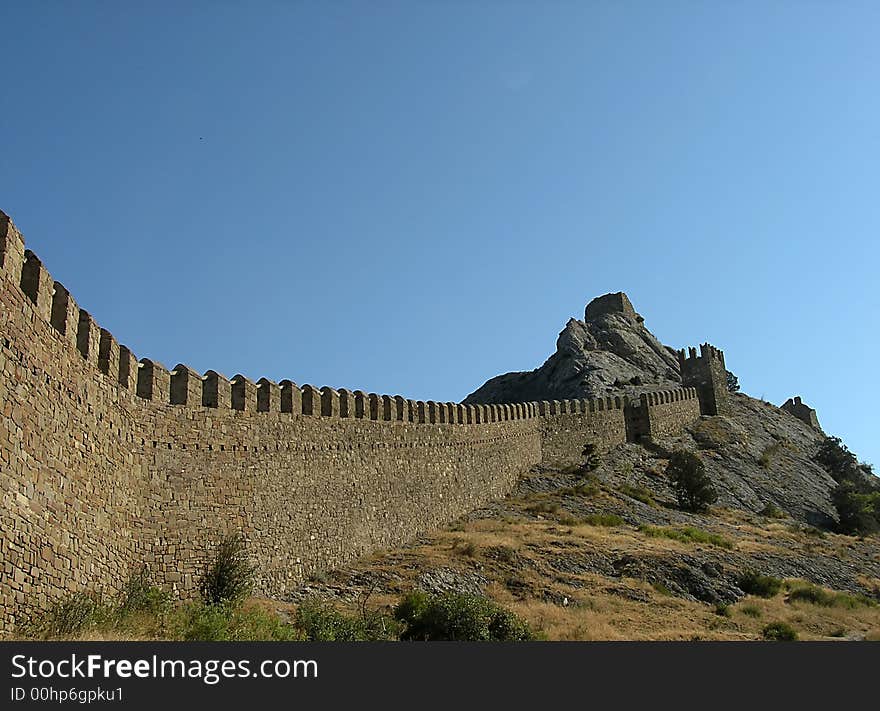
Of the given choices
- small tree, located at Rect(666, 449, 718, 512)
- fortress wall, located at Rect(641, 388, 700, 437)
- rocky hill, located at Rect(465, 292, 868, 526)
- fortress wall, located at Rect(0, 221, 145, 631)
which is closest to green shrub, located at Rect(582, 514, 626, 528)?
small tree, located at Rect(666, 449, 718, 512)

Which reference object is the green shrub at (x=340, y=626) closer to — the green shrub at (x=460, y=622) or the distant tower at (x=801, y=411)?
the green shrub at (x=460, y=622)

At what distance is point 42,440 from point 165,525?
4.18m

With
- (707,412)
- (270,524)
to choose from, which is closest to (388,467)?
(270,524)

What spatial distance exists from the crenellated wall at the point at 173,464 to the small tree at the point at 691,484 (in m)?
11.2

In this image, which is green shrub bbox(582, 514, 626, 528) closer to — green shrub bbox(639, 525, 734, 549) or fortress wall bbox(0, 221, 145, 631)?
green shrub bbox(639, 525, 734, 549)

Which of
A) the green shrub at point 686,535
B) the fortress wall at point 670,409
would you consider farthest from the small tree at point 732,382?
the green shrub at point 686,535

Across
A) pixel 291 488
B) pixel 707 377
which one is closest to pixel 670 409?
pixel 707 377

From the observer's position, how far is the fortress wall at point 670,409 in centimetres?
4309

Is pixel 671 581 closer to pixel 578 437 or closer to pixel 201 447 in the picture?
pixel 201 447

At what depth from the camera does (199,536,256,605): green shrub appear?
49.5 feet

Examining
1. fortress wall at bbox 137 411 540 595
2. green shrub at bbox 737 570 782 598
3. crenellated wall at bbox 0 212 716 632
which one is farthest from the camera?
green shrub at bbox 737 570 782 598

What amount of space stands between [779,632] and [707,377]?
35.1m

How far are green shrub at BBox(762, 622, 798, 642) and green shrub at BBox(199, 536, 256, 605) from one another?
36.2 feet

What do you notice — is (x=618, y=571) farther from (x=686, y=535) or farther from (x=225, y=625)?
(x=225, y=625)
